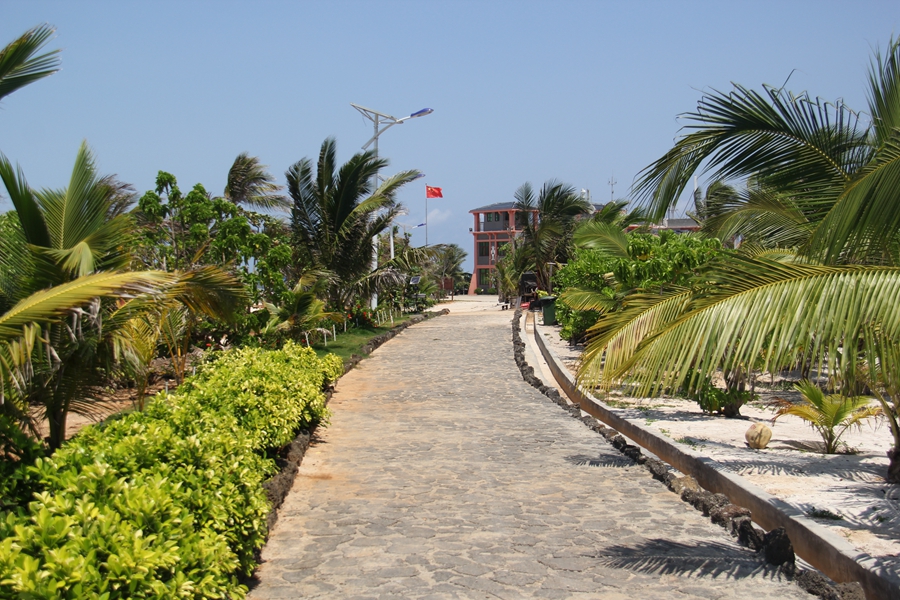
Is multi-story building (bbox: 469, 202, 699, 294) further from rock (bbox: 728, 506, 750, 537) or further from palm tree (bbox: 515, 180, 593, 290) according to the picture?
rock (bbox: 728, 506, 750, 537)

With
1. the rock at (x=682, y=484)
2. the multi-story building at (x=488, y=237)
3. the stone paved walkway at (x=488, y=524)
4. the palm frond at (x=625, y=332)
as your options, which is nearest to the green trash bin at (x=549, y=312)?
the stone paved walkway at (x=488, y=524)

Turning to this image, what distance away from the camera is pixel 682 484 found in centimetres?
776

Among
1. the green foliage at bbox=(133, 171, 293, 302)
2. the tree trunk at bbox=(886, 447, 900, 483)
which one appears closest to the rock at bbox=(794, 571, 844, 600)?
the tree trunk at bbox=(886, 447, 900, 483)

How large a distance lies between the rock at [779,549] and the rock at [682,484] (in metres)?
1.83

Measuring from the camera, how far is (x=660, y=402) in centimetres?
1377

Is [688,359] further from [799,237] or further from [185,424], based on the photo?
[799,237]

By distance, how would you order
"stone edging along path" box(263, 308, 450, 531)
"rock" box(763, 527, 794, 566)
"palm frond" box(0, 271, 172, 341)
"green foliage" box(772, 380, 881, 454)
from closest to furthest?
"palm frond" box(0, 271, 172, 341) < "rock" box(763, 527, 794, 566) < "stone edging along path" box(263, 308, 450, 531) < "green foliage" box(772, 380, 881, 454)

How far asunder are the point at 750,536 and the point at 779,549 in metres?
0.47

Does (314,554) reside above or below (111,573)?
below

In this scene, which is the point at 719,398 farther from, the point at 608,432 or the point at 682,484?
the point at 682,484

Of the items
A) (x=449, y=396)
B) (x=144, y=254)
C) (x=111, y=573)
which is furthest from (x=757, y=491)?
(x=144, y=254)

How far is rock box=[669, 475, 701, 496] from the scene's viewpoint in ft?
25.1

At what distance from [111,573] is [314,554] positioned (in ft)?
8.83

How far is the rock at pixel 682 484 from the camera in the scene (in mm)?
7645
